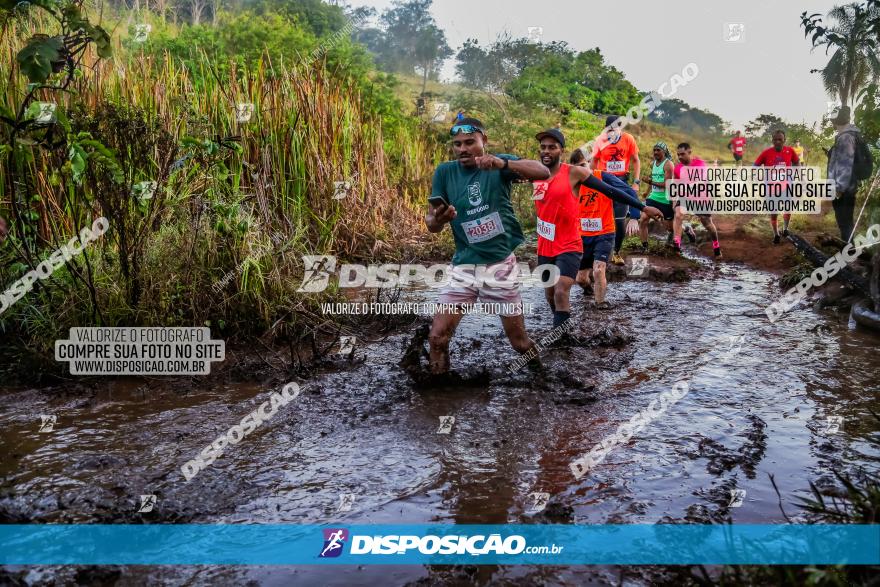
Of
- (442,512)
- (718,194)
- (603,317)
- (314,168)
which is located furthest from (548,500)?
(718,194)

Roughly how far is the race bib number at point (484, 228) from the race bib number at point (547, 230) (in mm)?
1549

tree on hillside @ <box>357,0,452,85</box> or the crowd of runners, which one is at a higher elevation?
tree on hillside @ <box>357,0,452,85</box>

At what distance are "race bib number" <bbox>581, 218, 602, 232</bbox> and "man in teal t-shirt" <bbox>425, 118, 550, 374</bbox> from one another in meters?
2.95

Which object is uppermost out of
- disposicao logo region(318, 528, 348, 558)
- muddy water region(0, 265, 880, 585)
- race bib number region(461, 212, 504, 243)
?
race bib number region(461, 212, 504, 243)

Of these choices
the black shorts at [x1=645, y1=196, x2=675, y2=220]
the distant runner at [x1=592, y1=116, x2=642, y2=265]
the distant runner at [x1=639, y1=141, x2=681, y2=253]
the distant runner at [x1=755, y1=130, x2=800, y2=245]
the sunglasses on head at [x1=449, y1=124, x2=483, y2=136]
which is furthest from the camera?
the distant runner at [x1=755, y1=130, x2=800, y2=245]

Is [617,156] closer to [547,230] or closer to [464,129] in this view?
[547,230]

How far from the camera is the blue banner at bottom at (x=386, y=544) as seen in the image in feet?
9.78

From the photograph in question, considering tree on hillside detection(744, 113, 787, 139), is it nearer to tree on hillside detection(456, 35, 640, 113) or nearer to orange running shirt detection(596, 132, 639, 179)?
tree on hillside detection(456, 35, 640, 113)

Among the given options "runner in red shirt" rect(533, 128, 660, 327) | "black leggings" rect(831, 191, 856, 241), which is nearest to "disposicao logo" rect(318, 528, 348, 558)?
"runner in red shirt" rect(533, 128, 660, 327)

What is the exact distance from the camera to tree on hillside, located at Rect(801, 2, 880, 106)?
8.15m

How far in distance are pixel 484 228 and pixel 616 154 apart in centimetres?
591

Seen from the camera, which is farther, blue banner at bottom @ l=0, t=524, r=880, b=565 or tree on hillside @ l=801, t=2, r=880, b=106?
tree on hillside @ l=801, t=2, r=880, b=106

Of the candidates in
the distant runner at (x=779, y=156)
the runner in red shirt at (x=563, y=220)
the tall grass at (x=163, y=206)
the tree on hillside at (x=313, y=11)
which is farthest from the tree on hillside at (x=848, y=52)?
the tree on hillside at (x=313, y=11)

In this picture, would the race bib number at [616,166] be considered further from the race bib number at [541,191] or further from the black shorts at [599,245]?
the race bib number at [541,191]
